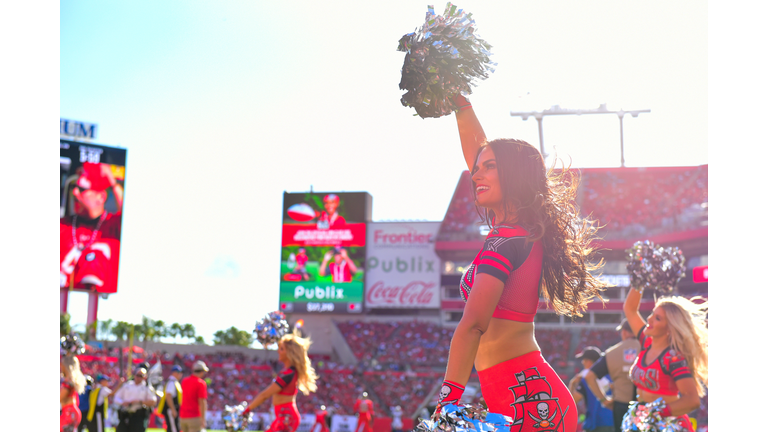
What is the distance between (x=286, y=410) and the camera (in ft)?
18.3

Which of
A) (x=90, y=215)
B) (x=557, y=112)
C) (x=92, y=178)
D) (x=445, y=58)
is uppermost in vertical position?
(x=557, y=112)

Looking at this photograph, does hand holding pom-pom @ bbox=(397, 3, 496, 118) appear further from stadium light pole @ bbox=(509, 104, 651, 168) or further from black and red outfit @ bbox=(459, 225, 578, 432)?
stadium light pole @ bbox=(509, 104, 651, 168)

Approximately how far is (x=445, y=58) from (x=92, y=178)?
2795 cm

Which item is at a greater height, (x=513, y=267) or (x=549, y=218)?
(x=549, y=218)

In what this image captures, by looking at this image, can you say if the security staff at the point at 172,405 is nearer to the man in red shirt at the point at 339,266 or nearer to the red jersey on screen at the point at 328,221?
the man in red shirt at the point at 339,266

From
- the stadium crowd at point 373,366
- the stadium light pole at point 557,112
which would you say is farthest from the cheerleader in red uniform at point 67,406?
the stadium light pole at point 557,112

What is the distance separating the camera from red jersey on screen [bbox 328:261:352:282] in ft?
97.8

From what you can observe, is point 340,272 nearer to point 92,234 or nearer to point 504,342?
point 92,234

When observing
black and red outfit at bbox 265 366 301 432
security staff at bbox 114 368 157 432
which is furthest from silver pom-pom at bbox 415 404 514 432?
security staff at bbox 114 368 157 432

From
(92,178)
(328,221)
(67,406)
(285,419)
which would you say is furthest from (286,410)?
(328,221)

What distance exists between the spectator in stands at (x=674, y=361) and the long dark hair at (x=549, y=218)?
2051mm
